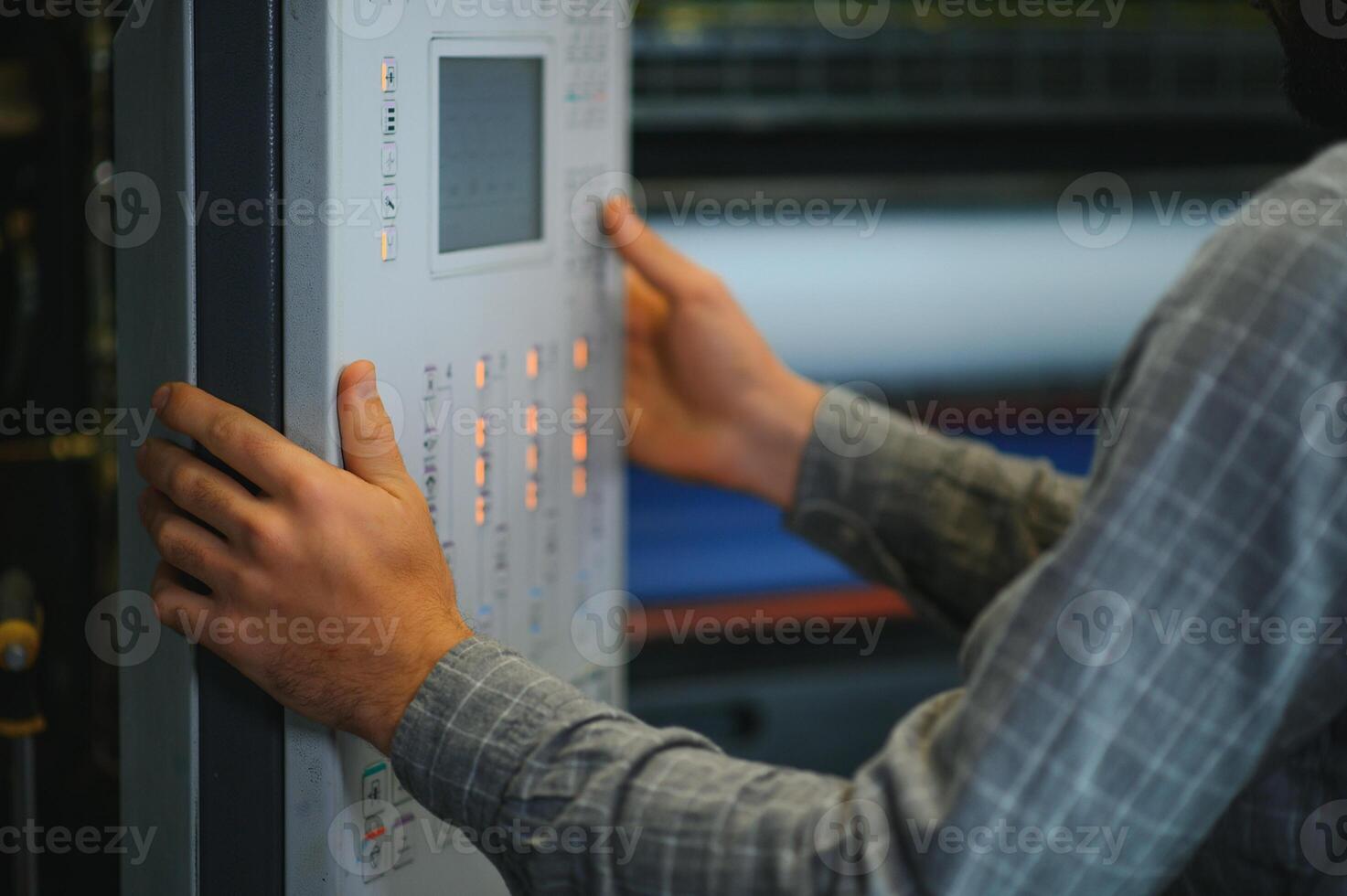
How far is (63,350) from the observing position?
3.79 feet

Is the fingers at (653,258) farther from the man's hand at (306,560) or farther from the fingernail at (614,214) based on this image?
the man's hand at (306,560)

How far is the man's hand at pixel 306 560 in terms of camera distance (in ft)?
2.65

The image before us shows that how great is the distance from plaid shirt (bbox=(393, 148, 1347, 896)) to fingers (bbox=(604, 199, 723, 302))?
43 cm

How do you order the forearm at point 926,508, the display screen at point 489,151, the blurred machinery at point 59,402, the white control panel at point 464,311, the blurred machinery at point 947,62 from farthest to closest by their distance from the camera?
the blurred machinery at point 947,62, the forearm at point 926,508, the blurred machinery at point 59,402, the display screen at point 489,151, the white control panel at point 464,311

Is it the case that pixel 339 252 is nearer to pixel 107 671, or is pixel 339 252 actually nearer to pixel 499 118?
pixel 499 118

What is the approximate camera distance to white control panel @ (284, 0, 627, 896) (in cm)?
83

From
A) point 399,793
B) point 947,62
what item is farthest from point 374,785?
point 947,62

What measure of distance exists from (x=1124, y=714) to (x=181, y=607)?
1.60 feet

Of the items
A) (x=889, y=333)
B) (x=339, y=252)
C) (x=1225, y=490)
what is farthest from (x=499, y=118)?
(x=889, y=333)

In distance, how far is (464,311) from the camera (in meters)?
0.95

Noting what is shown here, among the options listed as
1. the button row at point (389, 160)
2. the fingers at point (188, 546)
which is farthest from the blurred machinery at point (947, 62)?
the fingers at point (188, 546)

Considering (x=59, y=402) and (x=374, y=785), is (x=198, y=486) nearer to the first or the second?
(x=374, y=785)

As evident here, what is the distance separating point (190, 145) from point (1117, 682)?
549 mm

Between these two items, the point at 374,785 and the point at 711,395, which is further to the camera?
the point at 711,395
